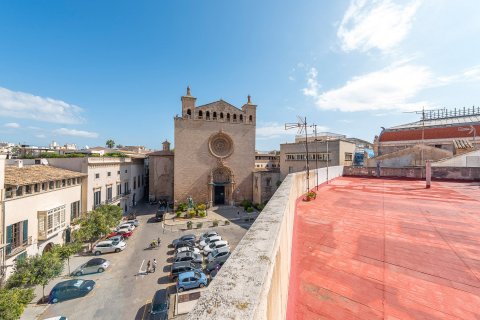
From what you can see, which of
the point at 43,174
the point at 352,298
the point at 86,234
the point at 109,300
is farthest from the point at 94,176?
the point at 352,298

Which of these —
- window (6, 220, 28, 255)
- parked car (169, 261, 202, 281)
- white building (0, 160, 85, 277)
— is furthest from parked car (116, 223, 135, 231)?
parked car (169, 261, 202, 281)

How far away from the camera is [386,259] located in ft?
9.61

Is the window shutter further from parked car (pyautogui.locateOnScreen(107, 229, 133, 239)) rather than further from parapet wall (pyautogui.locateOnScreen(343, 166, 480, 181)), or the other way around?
parapet wall (pyautogui.locateOnScreen(343, 166, 480, 181))

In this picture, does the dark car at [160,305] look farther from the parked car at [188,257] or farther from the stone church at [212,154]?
the stone church at [212,154]

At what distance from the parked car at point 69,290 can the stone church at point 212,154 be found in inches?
644

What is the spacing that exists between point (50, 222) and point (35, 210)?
5.66 feet

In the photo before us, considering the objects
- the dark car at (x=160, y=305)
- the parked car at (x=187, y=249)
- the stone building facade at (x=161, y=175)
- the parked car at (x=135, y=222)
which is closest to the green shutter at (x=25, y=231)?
the dark car at (x=160, y=305)

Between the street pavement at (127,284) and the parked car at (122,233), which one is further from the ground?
the parked car at (122,233)

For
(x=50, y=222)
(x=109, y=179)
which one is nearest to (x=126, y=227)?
(x=109, y=179)

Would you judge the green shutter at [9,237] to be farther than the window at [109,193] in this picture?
No

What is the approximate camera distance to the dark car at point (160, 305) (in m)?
11.4

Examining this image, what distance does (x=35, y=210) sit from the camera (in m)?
15.5

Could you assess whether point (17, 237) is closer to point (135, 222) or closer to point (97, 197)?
point (97, 197)

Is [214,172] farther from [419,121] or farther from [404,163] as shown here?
[419,121]
